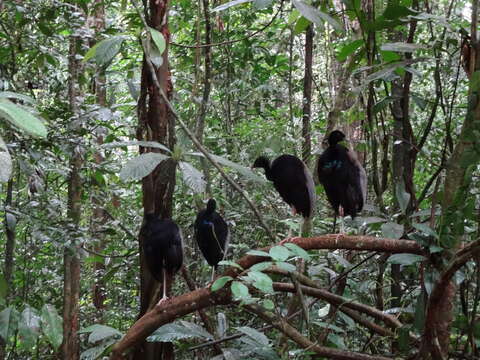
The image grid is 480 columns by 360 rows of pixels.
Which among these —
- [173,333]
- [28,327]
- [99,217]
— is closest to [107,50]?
[173,333]

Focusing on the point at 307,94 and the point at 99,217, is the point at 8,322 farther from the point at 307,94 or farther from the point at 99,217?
the point at 99,217

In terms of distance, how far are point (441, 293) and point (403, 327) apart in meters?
0.45

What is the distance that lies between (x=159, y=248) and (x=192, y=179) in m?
1.17

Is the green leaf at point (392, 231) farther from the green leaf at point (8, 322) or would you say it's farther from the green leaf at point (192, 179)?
the green leaf at point (8, 322)

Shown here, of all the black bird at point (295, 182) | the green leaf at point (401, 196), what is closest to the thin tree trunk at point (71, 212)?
the black bird at point (295, 182)

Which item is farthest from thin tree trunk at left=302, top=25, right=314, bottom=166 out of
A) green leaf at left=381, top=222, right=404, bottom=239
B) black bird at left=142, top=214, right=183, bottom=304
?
green leaf at left=381, top=222, right=404, bottom=239

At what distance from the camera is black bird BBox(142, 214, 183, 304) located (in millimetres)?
2949

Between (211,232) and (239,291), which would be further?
(211,232)

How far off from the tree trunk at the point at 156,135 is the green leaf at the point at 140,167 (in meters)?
0.91

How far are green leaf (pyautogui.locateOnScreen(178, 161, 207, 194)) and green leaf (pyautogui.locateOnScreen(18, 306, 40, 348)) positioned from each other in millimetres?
1300

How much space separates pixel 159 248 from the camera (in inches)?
118

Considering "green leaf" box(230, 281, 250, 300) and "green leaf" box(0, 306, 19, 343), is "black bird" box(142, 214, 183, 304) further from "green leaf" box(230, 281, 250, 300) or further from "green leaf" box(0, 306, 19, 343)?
"green leaf" box(230, 281, 250, 300)

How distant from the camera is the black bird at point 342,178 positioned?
319 centimetres

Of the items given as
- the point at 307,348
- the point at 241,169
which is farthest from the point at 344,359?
the point at 241,169
